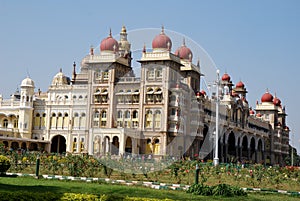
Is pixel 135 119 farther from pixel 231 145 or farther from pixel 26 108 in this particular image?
pixel 231 145

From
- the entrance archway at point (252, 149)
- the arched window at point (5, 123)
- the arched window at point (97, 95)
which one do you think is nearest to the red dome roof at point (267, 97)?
the entrance archway at point (252, 149)

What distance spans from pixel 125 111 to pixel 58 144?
1103 centimetres

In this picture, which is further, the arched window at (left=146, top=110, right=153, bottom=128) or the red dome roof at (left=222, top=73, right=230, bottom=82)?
the red dome roof at (left=222, top=73, right=230, bottom=82)

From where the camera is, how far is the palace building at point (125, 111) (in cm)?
4841

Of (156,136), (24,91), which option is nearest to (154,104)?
(156,136)

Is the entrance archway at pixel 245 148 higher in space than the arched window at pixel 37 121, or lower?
lower

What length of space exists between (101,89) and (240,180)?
2776cm

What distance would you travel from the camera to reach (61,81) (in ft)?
205

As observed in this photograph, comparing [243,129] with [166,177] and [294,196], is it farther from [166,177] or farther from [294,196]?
[294,196]

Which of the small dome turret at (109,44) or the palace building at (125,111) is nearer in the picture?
the palace building at (125,111)

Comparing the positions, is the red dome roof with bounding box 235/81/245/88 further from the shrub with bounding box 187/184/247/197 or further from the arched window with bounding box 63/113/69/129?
the shrub with bounding box 187/184/247/197

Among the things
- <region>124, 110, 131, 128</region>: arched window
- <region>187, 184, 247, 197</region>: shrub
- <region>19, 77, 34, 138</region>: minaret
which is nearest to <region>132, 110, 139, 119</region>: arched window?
<region>124, 110, 131, 128</region>: arched window

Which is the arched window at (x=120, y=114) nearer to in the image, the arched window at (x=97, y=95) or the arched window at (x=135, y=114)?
the arched window at (x=135, y=114)

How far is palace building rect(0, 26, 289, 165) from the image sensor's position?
159 feet
